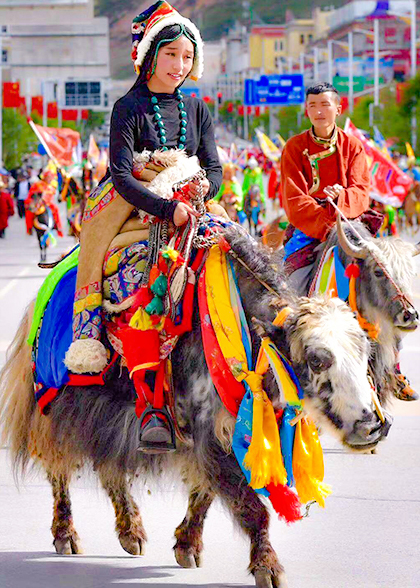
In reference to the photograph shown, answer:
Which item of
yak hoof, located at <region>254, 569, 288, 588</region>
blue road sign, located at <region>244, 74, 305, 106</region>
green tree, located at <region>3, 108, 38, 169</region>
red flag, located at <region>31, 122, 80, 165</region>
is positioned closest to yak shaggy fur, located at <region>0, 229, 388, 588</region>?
yak hoof, located at <region>254, 569, 288, 588</region>

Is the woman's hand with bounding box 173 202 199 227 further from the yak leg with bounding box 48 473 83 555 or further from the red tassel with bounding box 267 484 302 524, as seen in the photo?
the yak leg with bounding box 48 473 83 555

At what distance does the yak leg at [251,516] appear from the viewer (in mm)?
5289

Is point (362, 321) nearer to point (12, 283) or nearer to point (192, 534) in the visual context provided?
point (192, 534)

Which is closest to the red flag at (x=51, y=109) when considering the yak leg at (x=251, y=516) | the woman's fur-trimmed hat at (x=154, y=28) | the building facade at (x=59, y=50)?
the building facade at (x=59, y=50)

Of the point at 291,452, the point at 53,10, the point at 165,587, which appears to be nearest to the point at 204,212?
the point at 291,452

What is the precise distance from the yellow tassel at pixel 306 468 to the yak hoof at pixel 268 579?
317mm

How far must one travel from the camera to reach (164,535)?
6500 mm

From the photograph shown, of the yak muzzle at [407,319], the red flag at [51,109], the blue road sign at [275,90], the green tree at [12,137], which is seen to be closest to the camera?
the yak muzzle at [407,319]

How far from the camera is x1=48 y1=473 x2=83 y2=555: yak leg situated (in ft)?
Result: 20.3

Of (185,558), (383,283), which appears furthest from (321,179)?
(185,558)

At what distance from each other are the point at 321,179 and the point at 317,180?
0.09ft

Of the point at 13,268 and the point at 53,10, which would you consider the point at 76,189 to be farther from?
the point at 53,10

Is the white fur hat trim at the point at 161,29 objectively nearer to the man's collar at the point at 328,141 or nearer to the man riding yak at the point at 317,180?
the man riding yak at the point at 317,180

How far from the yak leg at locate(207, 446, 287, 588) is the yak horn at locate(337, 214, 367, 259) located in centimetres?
253
